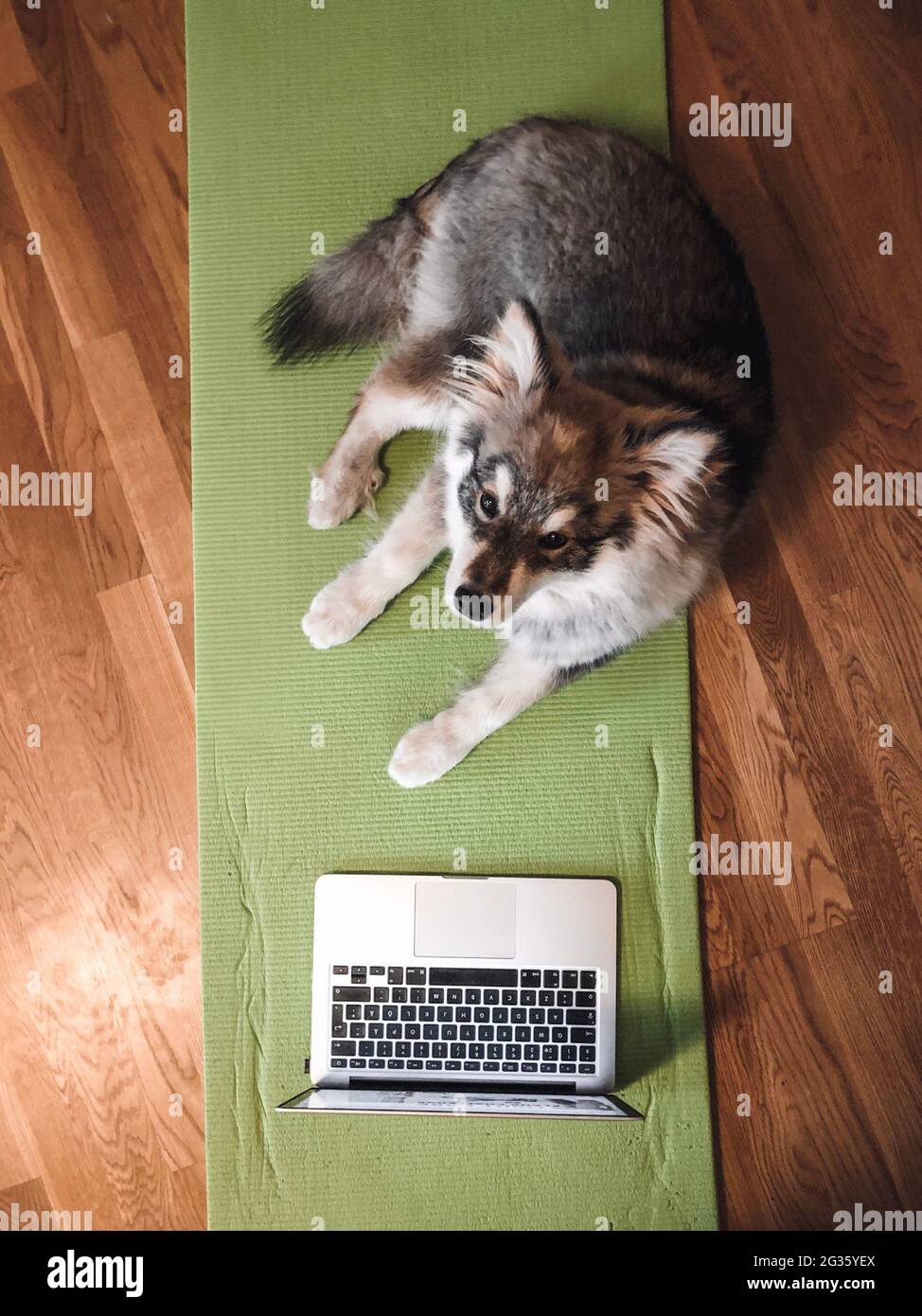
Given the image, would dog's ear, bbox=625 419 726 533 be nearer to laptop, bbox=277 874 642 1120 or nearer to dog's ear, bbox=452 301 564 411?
dog's ear, bbox=452 301 564 411

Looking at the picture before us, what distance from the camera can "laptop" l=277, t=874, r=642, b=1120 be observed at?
2152mm

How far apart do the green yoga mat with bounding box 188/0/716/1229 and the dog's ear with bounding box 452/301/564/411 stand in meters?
0.45

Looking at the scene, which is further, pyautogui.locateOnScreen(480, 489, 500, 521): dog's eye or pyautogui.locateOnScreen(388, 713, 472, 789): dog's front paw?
pyautogui.locateOnScreen(388, 713, 472, 789): dog's front paw

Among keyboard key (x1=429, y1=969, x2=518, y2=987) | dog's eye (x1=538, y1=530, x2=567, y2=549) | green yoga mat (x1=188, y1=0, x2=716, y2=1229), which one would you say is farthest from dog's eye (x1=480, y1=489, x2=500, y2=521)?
keyboard key (x1=429, y1=969, x2=518, y2=987)

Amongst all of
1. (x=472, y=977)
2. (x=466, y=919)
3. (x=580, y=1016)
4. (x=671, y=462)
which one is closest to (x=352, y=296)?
(x=671, y=462)

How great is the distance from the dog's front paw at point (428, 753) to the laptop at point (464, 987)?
248 mm

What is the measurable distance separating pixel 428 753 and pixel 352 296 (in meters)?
1.14

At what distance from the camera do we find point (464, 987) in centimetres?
218

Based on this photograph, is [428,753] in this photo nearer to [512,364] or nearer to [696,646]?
[696,646]

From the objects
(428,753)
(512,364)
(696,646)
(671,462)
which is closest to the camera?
(671,462)

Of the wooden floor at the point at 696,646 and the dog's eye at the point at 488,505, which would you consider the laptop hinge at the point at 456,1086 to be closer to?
the wooden floor at the point at 696,646

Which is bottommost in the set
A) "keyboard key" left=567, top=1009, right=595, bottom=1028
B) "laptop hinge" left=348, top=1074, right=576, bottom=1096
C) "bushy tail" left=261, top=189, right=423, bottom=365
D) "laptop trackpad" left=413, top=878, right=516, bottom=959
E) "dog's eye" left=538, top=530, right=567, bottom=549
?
"laptop hinge" left=348, top=1074, right=576, bottom=1096

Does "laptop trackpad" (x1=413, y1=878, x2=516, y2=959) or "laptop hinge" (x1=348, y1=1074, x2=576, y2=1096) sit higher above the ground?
"laptop trackpad" (x1=413, y1=878, x2=516, y2=959)
